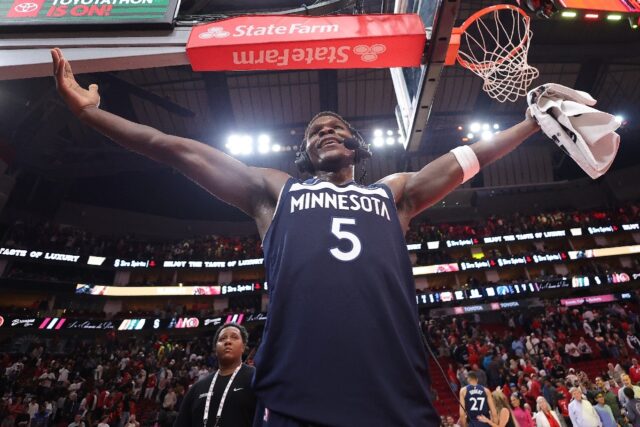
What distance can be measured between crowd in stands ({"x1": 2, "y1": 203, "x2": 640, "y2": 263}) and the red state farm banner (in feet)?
66.4

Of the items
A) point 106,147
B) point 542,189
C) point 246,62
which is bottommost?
point 246,62

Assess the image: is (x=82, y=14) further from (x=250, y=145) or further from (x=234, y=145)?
(x=250, y=145)

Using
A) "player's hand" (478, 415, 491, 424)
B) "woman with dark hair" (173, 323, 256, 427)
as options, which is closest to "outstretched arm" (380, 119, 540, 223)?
"woman with dark hair" (173, 323, 256, 427)

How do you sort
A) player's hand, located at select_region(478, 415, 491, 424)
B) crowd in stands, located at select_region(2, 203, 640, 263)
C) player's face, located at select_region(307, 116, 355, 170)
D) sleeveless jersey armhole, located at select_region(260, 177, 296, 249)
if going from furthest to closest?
crowd in stands, located at select_region(2, 203, 640, 263) → player's hand, located at select_region(478, 415, 491, 424) → player's face, located at select_region(307, 116, 355, 170) → sleeveless jersey armhole, located at select_region(260, 177, 296, 249)

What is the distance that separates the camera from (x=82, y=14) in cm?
346

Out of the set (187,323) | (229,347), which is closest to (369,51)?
(229,347)

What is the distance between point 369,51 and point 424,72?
58 cm

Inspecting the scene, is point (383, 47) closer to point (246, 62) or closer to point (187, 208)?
point (246, 62)

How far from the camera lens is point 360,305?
48.7 inches

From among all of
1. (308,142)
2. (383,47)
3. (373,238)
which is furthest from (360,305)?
(383,47)

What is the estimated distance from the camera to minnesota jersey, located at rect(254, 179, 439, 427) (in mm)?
1099

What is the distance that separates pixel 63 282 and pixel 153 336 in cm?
514

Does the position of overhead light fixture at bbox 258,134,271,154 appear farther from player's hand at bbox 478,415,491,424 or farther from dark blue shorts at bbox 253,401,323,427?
dark blue shorts at bbox 253,401,323,427

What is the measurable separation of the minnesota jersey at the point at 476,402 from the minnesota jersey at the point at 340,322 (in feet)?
20.4
